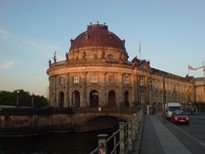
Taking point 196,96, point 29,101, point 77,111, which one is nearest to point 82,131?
point 77,111

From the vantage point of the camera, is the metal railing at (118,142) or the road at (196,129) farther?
the road at (196,129)

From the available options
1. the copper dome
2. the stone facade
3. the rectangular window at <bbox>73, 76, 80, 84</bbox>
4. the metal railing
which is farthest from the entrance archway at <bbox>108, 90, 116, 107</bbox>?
the metal railing

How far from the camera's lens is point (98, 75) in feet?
254

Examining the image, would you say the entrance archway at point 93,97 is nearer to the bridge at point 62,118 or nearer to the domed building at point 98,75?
the domed building at point 98,75

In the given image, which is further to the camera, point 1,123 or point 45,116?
point 45,116

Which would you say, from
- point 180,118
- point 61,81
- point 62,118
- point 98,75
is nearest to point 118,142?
point 180,118

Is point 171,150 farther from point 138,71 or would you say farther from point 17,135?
point 138,71

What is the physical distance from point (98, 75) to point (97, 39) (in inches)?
466

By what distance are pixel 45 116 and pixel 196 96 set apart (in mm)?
84613

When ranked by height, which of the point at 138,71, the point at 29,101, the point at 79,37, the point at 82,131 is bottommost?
the point at 82,131

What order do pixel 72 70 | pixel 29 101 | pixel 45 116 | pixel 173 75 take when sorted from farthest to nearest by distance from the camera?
1. pixel 173 75
2. pixel 29 101
3. pixel 72 70
4. pixel 45 116

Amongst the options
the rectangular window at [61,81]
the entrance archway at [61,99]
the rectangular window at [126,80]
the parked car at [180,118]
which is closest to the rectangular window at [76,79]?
the rectangular window at [61,81]

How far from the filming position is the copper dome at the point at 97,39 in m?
84.8

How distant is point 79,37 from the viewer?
293 feet
